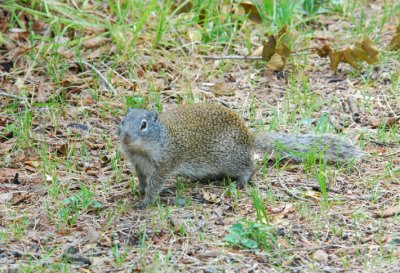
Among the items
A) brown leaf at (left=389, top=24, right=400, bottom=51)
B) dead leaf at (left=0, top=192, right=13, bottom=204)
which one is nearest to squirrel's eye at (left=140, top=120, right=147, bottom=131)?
dead leaf at (left=0, top=192, right=13, bottom=204)

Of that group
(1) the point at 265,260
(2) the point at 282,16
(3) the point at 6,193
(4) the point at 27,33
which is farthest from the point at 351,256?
(4) the point at 27,33

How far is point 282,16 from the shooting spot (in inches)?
278

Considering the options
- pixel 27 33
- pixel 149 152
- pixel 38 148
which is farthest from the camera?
pixel 27 33

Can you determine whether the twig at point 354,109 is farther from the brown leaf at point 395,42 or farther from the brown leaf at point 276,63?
the brown leaf at point 395,42

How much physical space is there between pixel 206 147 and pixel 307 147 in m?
0.70

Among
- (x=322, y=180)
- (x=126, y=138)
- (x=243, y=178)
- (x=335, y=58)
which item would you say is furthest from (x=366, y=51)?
(x=126, y=138)

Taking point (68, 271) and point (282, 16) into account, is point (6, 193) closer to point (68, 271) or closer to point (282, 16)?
point (68, 271)

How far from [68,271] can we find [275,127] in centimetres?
237

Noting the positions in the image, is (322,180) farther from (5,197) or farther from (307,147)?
(5,197)

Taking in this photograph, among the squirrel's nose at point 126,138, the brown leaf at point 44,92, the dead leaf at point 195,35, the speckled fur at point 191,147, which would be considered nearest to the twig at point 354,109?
the speckled fur at point 191,147

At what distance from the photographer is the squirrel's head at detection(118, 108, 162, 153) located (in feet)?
14.6

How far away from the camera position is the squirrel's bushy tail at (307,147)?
506 cm

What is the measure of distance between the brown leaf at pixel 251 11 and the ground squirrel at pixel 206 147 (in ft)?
6.95

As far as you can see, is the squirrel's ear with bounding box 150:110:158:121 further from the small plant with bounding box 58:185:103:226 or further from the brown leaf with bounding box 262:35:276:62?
the brown leaf with bounding box 262:35:276:62
